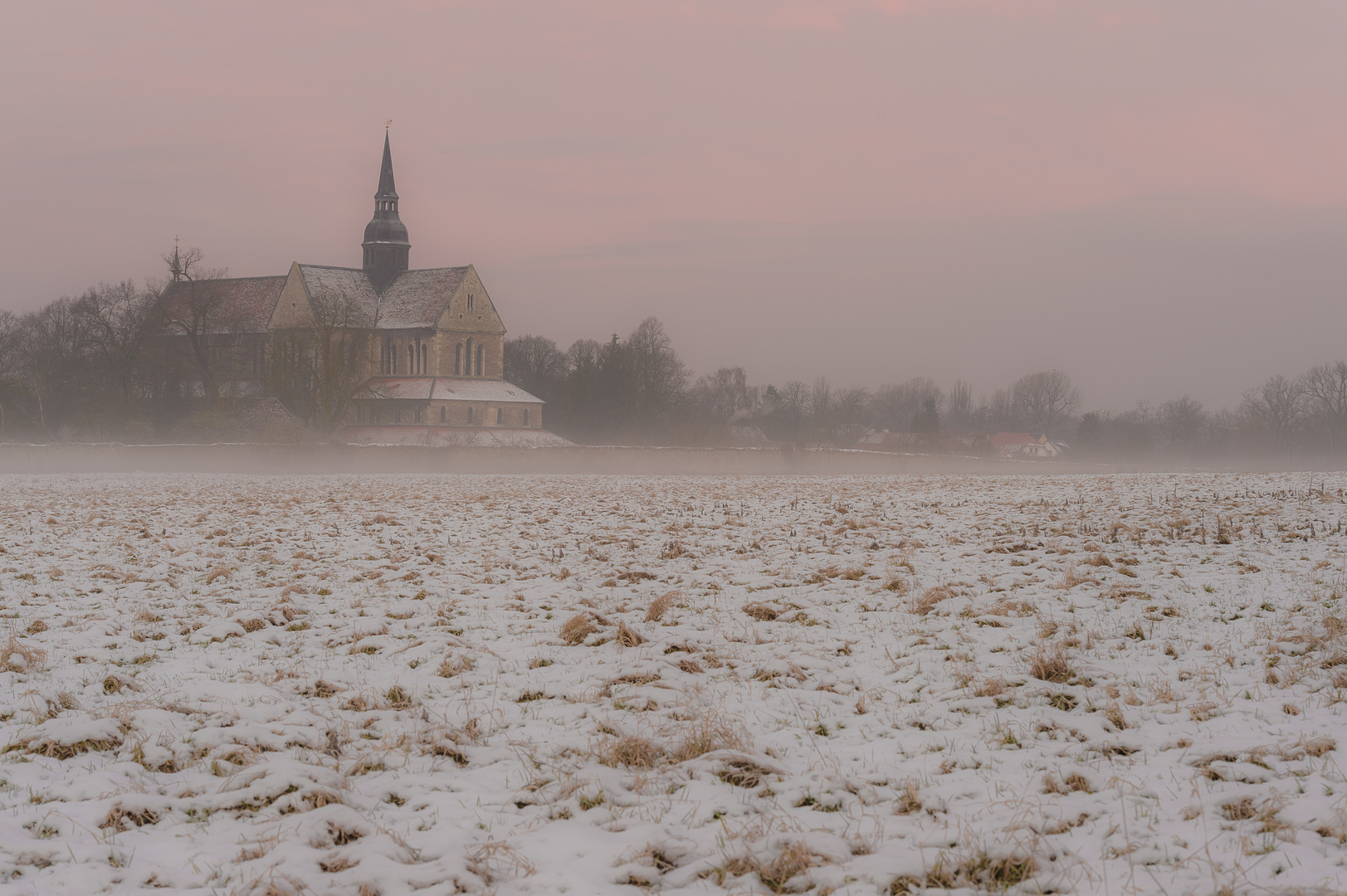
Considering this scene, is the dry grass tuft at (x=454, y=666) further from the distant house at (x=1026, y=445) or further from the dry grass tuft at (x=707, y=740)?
the distant house at (x=1026, y=445)

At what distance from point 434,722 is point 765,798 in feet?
7.19

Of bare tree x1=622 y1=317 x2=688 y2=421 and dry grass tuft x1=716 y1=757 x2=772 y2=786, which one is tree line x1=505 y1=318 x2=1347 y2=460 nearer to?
bare tree x1=622 y1=317 x2=688 y2=421

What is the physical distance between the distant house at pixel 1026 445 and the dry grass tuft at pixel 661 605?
10362 cm

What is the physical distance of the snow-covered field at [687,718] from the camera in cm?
377

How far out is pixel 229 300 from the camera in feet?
249

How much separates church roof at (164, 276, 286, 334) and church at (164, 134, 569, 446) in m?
0.10

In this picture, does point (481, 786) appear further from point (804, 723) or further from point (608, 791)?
point (804, 723)

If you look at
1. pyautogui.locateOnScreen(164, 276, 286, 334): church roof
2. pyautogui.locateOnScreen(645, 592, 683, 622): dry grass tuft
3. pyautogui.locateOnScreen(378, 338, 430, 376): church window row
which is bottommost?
pyautogui.locateOnScreen(645, 592, 683, 622): dry grass tuft

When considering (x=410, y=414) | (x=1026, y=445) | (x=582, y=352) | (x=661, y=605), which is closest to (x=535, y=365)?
(x=582, y=352)

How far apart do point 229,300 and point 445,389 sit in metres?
20.5

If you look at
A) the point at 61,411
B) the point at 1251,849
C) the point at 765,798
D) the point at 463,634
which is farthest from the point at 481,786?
the point at 61,411

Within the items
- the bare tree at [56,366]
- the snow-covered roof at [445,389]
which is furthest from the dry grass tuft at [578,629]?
the bare tree at [56,366]

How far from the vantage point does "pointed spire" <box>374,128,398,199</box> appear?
83188mm

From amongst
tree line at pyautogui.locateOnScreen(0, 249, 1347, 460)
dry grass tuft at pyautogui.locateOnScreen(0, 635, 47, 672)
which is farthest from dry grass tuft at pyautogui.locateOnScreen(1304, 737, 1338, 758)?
tree line at pyautogui.locateOnScreen(0, 249, 1347, 460)
